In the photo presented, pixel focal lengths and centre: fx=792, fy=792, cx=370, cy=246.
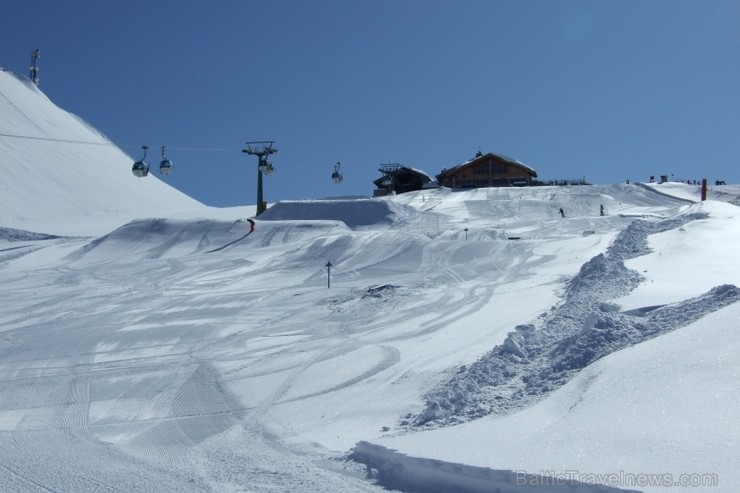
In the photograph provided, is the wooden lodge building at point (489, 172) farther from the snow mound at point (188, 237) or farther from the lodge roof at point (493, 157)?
the snow mound at point (188, 237)

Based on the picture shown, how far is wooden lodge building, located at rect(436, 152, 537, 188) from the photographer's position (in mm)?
79125

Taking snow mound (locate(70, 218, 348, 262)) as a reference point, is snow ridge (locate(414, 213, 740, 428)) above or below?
below

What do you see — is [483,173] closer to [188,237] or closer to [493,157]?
[493,157]

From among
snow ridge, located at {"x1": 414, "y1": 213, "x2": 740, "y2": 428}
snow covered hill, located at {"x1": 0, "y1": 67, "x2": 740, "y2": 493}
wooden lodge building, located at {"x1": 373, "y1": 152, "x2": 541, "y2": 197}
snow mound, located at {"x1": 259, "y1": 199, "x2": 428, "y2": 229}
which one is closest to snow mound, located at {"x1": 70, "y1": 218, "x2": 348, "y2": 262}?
snow covered hill, located at {"x1": 0, "y1": 67, "x2": 740, "y2": 493}

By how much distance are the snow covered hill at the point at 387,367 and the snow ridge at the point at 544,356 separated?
36 mm

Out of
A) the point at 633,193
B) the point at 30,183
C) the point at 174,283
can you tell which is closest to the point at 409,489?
the point at 174,283

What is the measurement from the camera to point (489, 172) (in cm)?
7975

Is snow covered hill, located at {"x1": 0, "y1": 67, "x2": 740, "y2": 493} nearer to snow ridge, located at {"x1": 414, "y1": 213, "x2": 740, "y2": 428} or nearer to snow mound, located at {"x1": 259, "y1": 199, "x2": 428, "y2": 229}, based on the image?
snow ridge, located at {"x1": 414, "y1": 213, "x2": 740, "y2": 428}

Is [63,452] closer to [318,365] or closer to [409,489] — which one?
[409,489]

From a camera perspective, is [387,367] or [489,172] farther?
[489,172]

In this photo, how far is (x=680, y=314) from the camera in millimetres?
9664

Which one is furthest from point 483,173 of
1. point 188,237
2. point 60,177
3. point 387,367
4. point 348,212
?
point 387,367

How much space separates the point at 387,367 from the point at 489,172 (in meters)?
69.4

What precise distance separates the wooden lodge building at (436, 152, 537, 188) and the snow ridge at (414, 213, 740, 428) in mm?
68259
